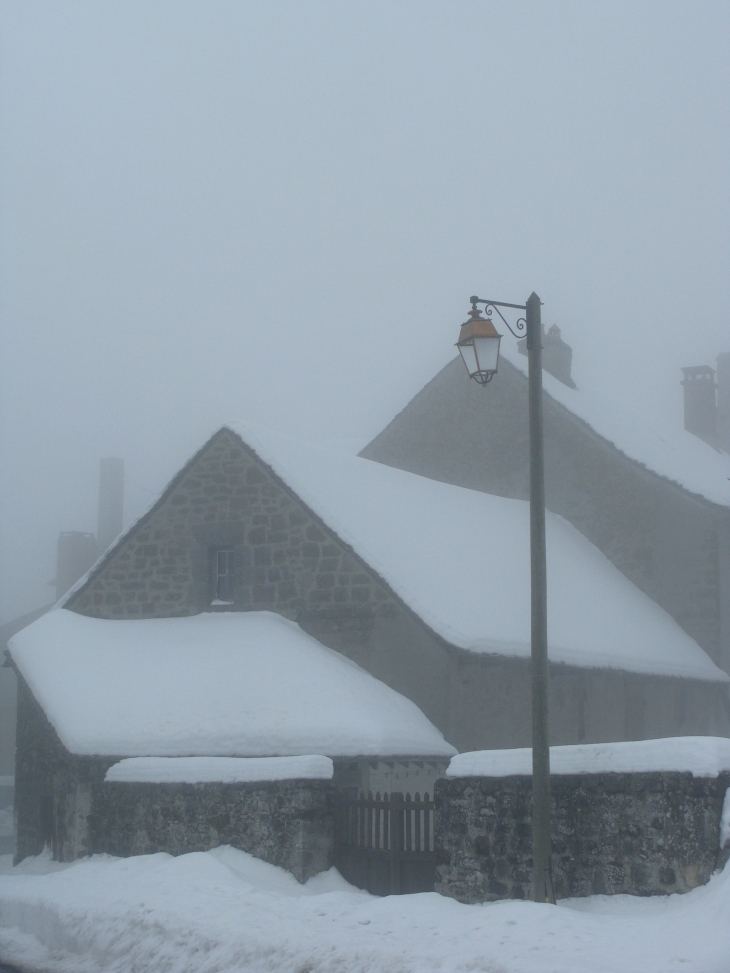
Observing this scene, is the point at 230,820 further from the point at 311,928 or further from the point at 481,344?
the point at 481,344

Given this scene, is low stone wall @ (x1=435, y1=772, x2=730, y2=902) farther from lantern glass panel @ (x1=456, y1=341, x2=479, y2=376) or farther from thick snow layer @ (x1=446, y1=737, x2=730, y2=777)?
lantern glass panel @ (x1=456, y1=341, x2=479, y2=376)

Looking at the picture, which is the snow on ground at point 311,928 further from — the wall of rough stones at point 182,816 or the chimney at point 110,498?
the chimney at point 110,498

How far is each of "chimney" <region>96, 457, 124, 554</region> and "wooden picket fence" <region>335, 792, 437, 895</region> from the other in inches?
1312

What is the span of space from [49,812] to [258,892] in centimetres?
724

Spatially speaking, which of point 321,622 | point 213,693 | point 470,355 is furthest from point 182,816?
point 470,355

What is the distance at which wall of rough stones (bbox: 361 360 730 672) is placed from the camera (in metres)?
23.8

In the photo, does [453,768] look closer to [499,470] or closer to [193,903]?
[193,903]

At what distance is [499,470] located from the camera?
1036 inches

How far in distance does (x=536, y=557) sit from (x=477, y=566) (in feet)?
34.5

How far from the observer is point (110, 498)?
4419 cm

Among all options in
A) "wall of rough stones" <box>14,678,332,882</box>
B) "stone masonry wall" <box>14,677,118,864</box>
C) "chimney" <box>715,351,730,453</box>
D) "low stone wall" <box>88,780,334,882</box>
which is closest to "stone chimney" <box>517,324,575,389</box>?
"chimney" <box>715,351,730,453</box>

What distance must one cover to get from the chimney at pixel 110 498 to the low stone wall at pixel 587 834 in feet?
117

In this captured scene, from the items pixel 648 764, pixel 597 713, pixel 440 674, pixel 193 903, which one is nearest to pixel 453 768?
pixel 648 764

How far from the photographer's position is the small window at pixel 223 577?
18703mm
